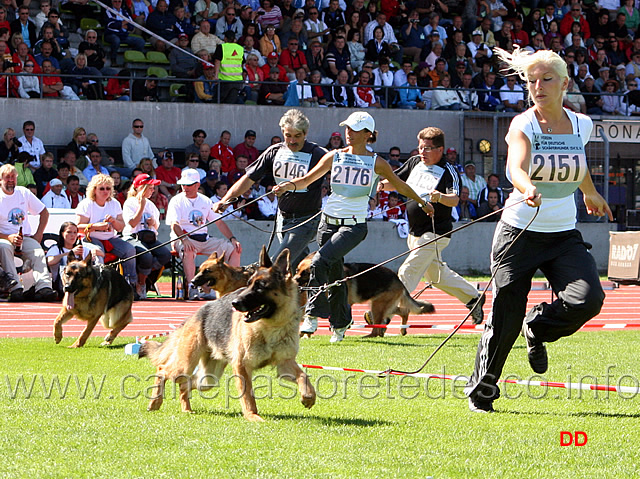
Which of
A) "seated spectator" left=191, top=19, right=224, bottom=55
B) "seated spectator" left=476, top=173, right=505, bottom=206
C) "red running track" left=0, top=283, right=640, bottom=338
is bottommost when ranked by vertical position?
"red running track" left=0, top=283, right=640, bottom=338

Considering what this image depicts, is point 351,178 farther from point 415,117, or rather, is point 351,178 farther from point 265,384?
point 415,117

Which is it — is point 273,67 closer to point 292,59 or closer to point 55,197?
point 292,59

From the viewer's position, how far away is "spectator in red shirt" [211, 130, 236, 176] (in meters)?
21.5

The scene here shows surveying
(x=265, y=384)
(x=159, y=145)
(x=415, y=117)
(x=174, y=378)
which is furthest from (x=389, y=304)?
(x=415, y=117)

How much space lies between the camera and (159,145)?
2238 centimetres

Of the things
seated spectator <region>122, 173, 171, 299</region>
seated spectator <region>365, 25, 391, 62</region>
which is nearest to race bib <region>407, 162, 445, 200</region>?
seated spectator <region>122, 173, 171, 299</region>

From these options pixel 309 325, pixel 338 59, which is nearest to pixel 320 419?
pixel 309 325

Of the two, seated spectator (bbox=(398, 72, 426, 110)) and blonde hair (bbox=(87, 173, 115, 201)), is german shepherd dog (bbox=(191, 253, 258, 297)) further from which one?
seated spectator (bbox=(398, 72, 426, 110))

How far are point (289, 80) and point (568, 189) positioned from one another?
18061mm

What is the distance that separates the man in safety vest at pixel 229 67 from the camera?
22391 mm

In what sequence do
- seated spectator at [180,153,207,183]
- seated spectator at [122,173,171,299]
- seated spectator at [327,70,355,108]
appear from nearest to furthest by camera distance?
seated spectator at [122,173,171,299]
seated spectator at [180,153,207,183]
seated spectator at [327,70,355,108]

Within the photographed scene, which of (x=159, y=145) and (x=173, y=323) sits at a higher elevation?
(x=159, y=145)

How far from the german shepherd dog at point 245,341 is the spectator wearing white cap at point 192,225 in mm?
9050

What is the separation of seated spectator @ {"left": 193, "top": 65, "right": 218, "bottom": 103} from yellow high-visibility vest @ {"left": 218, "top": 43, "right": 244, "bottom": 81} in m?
0.21
